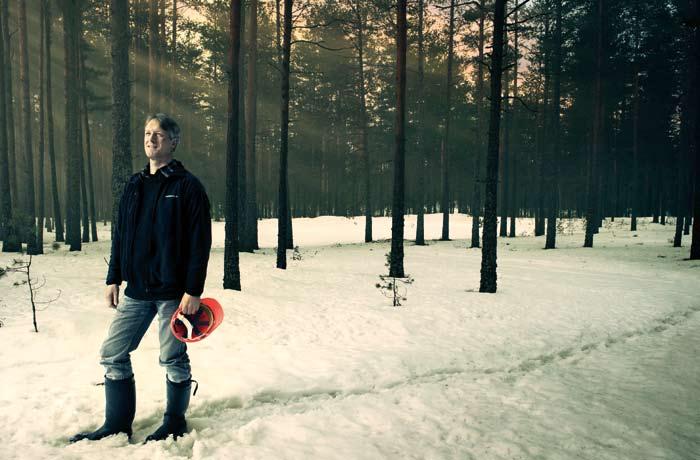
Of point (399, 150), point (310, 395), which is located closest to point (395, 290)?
point (310, 395)

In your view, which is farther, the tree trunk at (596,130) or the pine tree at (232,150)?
the tree trunk at (596,130)

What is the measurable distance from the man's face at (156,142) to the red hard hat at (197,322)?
122 centimetres

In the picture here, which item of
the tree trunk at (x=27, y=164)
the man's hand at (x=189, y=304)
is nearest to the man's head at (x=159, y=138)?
the man's hand at (x=189, y=304)

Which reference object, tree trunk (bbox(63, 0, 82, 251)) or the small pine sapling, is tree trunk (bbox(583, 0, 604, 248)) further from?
tree trunk (bbox(63, 0, 82, 251))

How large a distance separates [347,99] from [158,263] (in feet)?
95.6

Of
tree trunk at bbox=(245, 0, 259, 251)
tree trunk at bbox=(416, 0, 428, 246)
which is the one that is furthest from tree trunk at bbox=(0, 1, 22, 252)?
tree trunk at bbox=(416, 0, 428, 246)

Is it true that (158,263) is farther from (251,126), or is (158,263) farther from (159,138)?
(251,126)

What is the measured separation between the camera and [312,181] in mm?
49531

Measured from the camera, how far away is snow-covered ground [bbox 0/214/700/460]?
4020 mm

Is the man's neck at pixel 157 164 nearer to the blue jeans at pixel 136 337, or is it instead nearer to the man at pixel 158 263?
the man at pixel 158 263

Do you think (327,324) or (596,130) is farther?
(596,130)

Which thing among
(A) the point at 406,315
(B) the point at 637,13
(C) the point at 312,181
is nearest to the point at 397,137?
(A) the point at 406,315

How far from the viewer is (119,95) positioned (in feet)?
38.0

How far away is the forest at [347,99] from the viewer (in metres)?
14.3
